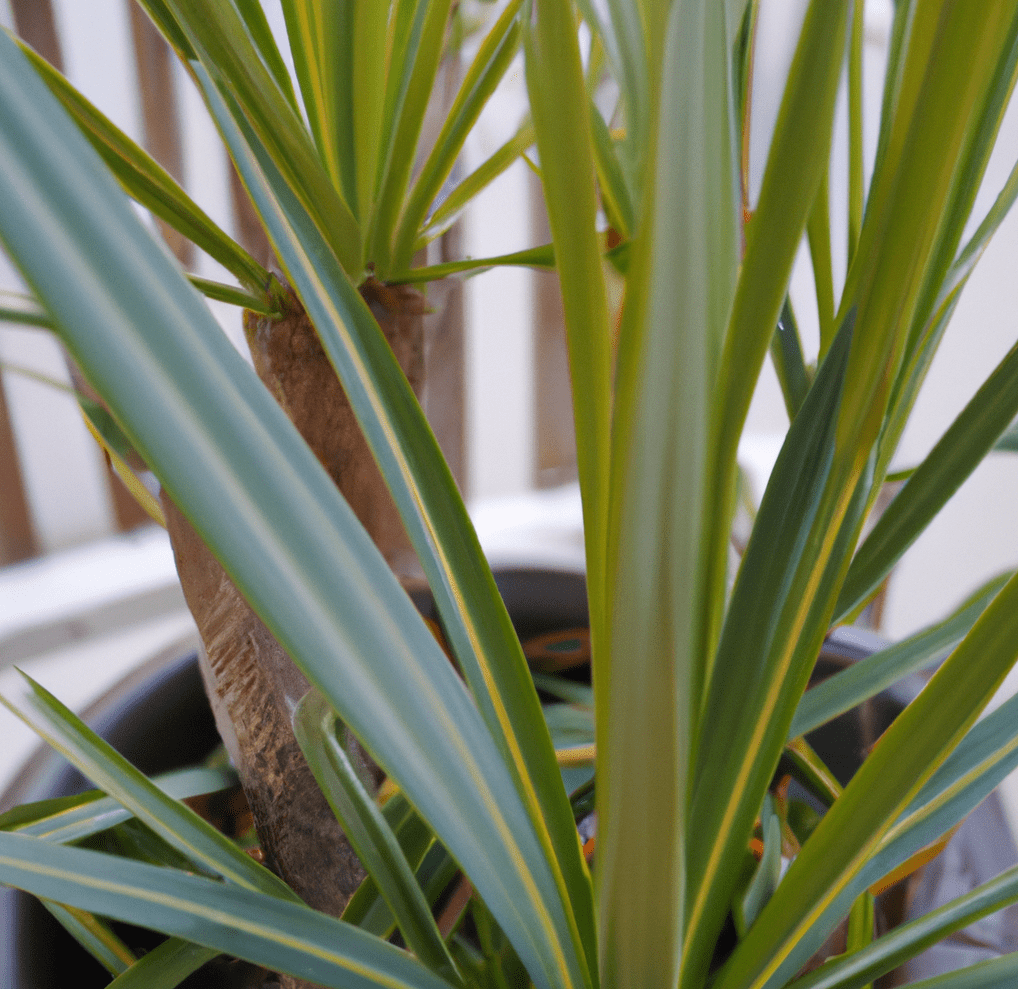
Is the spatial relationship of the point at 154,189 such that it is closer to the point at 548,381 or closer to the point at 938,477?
the point at 938,477

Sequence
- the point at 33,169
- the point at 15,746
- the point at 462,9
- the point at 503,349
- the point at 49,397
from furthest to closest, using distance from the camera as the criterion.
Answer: the point at 503,349 < the point at 49,397 < the point at 15,746 < the point at 462,9 < the point at 33,169

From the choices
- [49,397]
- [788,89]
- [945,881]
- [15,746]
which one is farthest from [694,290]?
[49,397]

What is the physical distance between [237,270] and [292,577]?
0.26 meters

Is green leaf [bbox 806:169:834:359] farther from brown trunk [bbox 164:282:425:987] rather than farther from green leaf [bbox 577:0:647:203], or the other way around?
brown trunk [bbox 164:282:425:987]

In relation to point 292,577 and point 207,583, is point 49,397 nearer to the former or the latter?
point 207,583

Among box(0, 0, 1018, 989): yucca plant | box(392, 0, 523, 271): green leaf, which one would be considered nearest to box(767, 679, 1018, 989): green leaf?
box(0, 0, 1018, 989): yucca plant

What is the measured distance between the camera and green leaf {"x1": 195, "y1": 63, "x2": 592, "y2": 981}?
0.25m

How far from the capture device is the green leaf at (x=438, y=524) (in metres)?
0.25

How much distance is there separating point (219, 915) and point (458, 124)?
38 cm

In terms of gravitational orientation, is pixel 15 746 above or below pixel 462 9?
below

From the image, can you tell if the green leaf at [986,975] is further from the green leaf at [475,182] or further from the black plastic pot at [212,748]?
the green leaf at [475,182]

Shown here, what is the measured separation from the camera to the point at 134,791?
0.92 feet

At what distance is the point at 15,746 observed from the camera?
1.10 meters

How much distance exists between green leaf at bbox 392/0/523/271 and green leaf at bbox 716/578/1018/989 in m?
0.31
